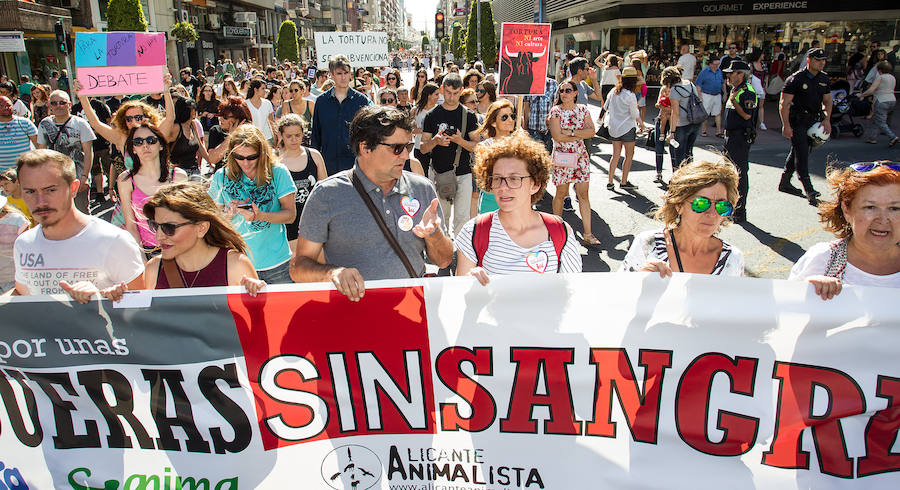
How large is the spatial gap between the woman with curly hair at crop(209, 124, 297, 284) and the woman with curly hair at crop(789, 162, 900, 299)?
289 cm

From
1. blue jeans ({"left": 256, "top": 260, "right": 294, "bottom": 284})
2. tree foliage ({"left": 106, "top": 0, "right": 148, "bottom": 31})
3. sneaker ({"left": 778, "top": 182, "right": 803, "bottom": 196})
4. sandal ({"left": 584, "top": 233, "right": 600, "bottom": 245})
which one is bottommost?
sandal ({"left": 584, "top": 233, "right": 600, "bottom": 245})

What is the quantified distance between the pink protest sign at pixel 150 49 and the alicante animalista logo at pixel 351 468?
18.3 feet

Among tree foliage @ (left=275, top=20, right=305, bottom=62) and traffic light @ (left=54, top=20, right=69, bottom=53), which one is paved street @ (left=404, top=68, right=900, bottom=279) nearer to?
traffic light @ (left=54, top=20, right=69, bottom=53)

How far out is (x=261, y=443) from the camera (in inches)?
101

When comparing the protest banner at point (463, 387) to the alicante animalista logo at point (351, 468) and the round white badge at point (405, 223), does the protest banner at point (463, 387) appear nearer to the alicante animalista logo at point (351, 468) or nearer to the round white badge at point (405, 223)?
the alicante animalista logo at point (351, 468)

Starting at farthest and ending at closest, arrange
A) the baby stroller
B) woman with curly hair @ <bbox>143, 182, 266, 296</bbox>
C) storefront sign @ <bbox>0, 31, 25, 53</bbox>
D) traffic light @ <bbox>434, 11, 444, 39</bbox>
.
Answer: traffic light @ <bbox>434, 11, 444, 39</bbox> → storefront sign @ <bbox>0, 31, 25, 53</bbox> → the baby stroller → woman with curly hair @ <bbox>143, 182, 266, 296</bbox>

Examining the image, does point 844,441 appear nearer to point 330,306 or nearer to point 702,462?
point 702,462

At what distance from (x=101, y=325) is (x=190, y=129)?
530 centimetres

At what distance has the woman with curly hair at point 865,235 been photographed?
255 centimetres

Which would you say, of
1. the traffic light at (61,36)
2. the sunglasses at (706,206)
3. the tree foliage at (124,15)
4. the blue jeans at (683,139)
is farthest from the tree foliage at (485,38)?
the sunglasses at (706,206)

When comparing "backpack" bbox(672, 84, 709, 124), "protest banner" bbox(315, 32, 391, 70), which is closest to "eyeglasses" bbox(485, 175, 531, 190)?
"backpack" bbox(672, 84, 709, 124)

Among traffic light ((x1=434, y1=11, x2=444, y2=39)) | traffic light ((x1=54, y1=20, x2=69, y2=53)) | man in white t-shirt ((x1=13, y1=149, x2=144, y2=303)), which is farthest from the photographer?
traffic light ((x1=434, y1=11, x2=444, y2=39))

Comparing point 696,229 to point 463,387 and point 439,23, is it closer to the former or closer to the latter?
point 463,387

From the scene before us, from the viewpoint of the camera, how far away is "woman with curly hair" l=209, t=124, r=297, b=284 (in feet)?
12.7
